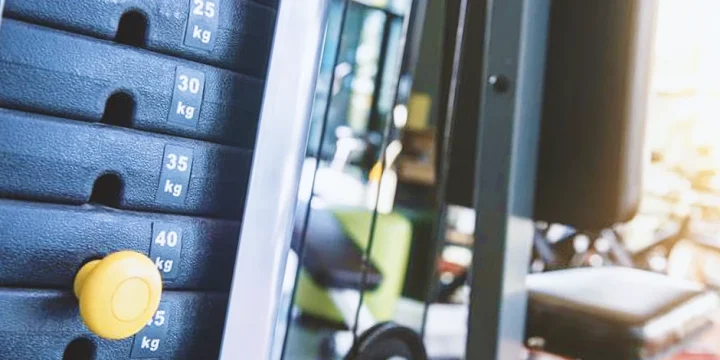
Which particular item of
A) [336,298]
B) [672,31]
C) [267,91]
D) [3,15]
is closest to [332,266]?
[336,298]

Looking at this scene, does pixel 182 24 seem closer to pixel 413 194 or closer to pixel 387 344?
pixel 387 344

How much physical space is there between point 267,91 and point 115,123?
10 centimetres

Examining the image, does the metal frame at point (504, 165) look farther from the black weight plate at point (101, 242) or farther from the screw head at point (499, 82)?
the black weight plate at point (101, 242)

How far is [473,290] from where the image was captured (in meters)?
0.69

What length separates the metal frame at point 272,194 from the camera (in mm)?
435

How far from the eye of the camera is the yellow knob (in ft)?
1.15

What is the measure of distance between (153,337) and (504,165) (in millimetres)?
387

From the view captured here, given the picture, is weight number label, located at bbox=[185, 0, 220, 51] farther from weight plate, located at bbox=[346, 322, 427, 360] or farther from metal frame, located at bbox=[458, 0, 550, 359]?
weight plate, located at bbox=[346, 322, 427, 360]

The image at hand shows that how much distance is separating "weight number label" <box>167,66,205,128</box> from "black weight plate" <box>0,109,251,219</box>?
0.5 inches

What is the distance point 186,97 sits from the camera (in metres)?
0.42

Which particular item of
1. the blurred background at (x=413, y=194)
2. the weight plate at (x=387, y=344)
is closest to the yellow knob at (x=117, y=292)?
the blurred background at (x=413, y=194)

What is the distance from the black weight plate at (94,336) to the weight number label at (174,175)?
61 millimetres

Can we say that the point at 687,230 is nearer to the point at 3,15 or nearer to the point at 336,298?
the point at 336,298

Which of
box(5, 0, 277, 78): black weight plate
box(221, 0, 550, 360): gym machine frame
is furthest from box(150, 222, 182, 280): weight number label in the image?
box(221, 0, 550, 360): gym machine frame
